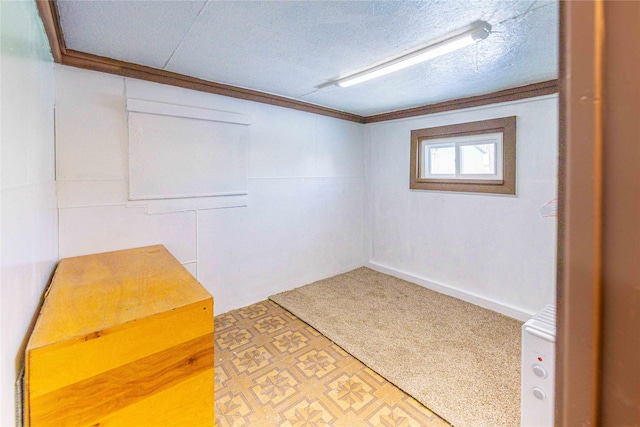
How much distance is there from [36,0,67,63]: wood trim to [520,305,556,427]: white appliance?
2.54 meters

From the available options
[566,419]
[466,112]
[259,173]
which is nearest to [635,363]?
[566,419]

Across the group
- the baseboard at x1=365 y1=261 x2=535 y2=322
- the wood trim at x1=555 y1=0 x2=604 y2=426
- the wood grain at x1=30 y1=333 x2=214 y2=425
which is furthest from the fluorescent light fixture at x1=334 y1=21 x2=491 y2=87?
the baseboard at x1=365 y1=261 x2=535 y2=322

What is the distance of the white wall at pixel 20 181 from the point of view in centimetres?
84

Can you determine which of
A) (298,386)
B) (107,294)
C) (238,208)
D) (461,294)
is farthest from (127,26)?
(461,294)

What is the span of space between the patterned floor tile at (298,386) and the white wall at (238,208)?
2.42ft

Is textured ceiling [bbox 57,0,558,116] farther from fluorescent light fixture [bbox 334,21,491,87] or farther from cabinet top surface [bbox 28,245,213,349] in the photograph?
cabinet top surface [bbox 28,245,213,349]

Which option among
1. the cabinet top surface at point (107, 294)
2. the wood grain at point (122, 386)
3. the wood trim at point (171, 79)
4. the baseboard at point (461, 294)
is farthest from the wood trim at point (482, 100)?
the wood grain at point (122, 386)

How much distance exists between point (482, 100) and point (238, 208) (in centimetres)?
270

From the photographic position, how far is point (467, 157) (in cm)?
337

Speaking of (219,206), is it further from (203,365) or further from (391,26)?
(391,26)

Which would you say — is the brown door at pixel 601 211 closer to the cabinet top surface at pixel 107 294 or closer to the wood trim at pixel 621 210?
the wood trim at pixel 621 210

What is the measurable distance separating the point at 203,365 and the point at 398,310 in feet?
7.16

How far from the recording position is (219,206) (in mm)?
2891

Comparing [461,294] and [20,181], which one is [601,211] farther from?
[461,294]
